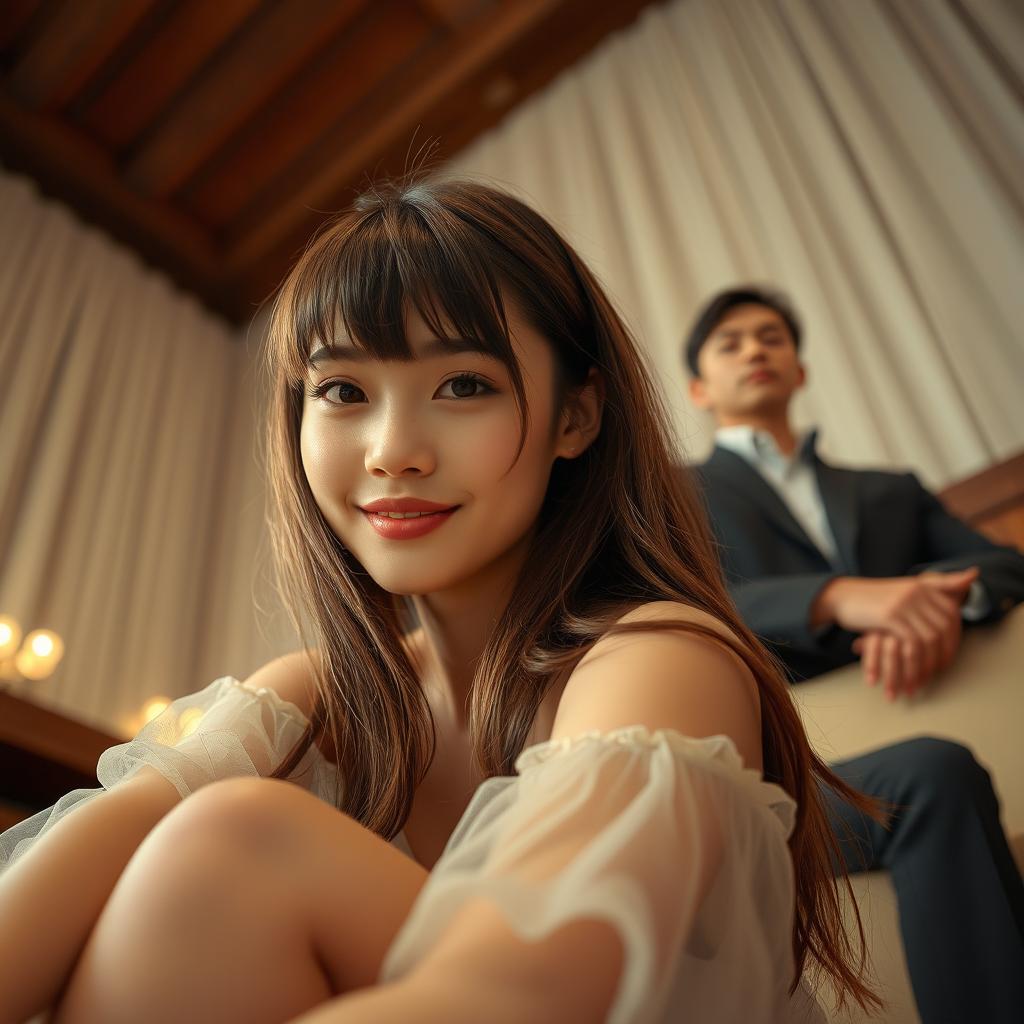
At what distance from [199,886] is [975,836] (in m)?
0.83

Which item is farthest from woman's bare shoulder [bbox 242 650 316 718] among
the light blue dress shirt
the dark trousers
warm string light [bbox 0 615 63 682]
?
warm string light [bbox 0 615 63 682]

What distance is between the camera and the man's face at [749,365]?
2.15 meters

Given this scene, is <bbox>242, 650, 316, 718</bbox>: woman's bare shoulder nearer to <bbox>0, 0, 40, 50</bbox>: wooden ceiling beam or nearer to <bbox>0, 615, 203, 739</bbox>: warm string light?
<bbox>0, 615, 203, 739</bbox>: warm string light

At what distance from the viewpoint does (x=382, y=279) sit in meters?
0.82

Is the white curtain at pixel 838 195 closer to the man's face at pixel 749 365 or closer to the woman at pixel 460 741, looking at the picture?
the man's face at pixel 749 365

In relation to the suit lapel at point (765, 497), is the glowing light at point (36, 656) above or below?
above

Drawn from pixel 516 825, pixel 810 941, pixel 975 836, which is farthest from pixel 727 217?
pixel 516 825

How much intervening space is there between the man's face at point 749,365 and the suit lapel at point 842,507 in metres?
0.24

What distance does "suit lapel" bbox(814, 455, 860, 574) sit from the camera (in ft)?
5.87

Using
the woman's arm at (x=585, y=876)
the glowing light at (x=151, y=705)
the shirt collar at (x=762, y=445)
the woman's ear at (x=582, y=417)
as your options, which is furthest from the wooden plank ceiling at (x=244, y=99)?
the woman's arm at (x=585, y=876)

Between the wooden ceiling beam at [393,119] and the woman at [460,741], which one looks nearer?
the woman at [460,741]

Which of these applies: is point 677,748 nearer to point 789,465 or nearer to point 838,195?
point 789,465

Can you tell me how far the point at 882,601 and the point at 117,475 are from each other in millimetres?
2533

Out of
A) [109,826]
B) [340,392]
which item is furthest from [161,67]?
Answer: [109,826]
